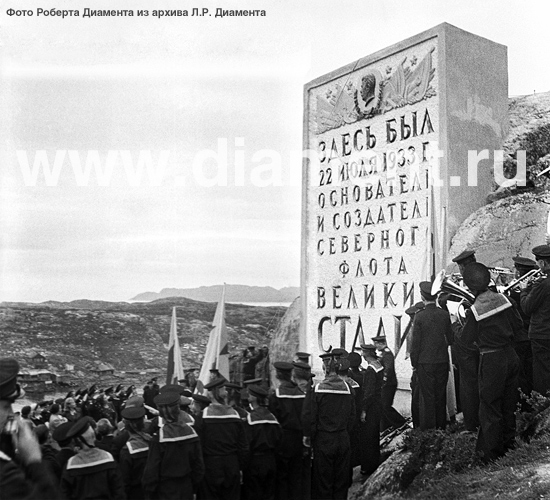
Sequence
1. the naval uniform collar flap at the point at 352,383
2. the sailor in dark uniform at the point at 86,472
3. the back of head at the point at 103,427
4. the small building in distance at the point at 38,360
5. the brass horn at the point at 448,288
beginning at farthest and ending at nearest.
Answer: the naval uniform collar flap at the point at 352,383, the brass horn at the point at 448,288, the small building in distance at the point at 38,360, the back of head at the point at 103,427, the sailor in dark uniform at the point at 86,472

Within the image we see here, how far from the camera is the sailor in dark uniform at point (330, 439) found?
17.4 feet

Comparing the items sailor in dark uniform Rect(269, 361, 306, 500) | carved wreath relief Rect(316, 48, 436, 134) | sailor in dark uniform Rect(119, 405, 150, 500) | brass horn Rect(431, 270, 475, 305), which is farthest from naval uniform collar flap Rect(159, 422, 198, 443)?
carved wreath relief Rect(316, 48, 436, 134)

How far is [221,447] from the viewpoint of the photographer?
4793mm

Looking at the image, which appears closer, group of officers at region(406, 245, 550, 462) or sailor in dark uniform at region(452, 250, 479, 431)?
group of officers at region(406, 245, 550, 462)

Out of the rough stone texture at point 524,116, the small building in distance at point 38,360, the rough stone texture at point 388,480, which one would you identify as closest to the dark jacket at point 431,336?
the rough stone texture at point 388,480

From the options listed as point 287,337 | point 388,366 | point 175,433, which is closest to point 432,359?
point 388,366

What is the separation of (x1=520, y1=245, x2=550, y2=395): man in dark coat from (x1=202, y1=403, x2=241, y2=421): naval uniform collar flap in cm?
217

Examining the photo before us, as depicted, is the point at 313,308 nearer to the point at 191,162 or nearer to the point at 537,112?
the point at 191,162

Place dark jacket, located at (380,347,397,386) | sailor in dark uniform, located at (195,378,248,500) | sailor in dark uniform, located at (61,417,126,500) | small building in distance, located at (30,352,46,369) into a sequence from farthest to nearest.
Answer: dark jacket, located at (380,347,397,386), small building in distance, located at (30,352,46,369), sailor in dark uniform, located at (195,378,248,500), sailor in dark uniform, located at (61,417,126,500)

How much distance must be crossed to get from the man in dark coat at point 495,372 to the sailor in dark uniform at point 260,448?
1.44 metres

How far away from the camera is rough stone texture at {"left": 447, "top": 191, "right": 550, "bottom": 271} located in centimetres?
570

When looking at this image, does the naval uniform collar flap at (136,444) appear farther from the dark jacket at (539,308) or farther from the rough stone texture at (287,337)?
the dark jacket at (539,308)

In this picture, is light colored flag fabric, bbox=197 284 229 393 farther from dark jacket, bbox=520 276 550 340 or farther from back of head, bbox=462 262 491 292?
dark jacket, bbox=520 276 550 340

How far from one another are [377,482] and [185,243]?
220 cm
